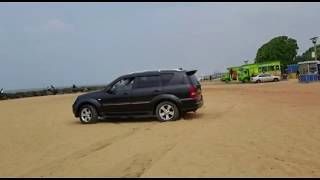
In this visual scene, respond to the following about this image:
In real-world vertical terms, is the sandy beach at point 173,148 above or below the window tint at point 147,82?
below

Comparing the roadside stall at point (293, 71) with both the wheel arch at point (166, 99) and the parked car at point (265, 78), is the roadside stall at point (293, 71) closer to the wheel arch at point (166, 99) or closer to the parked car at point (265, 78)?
the parked car at point (265, 78)

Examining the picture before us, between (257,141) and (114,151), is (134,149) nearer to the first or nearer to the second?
(114,151)

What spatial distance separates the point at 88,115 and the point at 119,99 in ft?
4.09

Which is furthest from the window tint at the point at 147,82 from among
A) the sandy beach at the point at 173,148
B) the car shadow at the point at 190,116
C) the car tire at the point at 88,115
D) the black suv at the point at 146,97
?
the car tire at the point at 88,115

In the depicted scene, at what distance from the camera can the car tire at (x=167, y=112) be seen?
1580cm

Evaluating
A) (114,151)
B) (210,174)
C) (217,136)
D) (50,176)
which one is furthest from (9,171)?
(217,136)

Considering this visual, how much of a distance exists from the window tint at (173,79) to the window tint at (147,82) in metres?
0.22

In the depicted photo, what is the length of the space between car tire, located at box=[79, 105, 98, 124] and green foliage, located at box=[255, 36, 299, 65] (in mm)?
81033

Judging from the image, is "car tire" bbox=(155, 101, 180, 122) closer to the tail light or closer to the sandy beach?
the sandy beach

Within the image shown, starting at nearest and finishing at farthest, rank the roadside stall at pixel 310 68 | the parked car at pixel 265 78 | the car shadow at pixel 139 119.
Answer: the car shadow at pixel 139 119 → the roadside stall at pixel 310 68 → the parked car at pixel 265 78

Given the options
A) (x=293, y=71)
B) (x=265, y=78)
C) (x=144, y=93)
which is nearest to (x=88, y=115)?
(x=144, y=93)

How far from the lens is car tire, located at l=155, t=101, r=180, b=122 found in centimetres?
1580

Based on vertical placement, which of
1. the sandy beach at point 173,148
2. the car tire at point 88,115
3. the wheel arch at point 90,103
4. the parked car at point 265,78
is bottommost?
the parked car at point 265,78

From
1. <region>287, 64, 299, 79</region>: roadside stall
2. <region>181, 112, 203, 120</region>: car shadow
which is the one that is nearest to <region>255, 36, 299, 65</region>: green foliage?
<region>287, 64, 299, 79</region>: roadside stall
